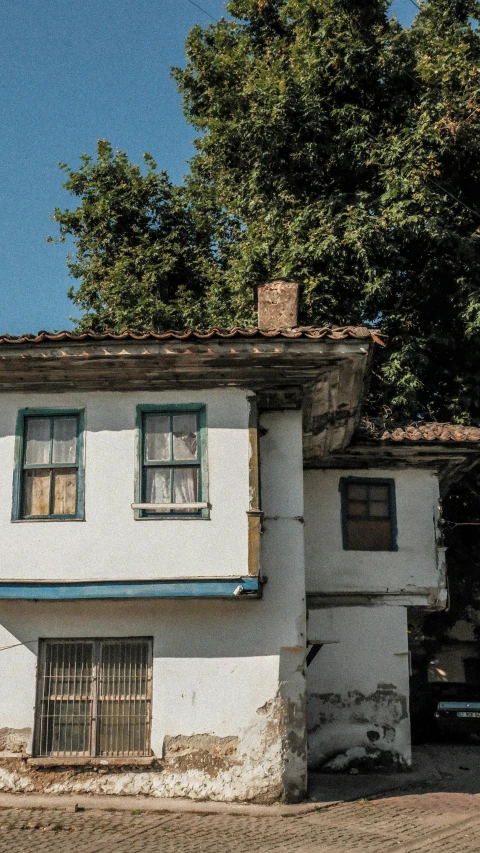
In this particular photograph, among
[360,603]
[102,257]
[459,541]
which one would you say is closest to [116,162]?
[102,257]

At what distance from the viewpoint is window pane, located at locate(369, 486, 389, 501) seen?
49.6ft

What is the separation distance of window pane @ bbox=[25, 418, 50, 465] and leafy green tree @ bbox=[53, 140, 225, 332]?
12456mm

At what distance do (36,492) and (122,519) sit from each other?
1201 mm

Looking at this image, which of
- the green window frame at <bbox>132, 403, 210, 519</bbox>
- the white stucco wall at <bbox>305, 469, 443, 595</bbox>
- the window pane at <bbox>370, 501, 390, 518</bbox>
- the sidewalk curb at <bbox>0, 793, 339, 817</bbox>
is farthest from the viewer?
the window pane at <bbox>370, 501, 390, 518</bbox>

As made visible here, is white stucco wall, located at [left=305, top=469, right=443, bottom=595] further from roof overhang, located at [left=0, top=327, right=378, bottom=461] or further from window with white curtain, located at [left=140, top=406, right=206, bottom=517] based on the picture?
window with white curtain, located at [left=140, top=406, right=206, bottom=517]

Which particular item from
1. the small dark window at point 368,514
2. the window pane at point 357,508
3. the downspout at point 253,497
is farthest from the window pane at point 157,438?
the window pane at point 357,508

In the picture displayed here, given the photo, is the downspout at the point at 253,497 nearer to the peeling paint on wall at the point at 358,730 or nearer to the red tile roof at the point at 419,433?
the red tile roof at the point at 419,433

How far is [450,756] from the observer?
667 inches

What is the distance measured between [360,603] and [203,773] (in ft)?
15.6

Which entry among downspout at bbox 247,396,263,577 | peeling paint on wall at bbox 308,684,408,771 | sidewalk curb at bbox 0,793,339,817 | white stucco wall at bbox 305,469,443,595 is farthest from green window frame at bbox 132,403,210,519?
peeling paint on wall at bbox 308,684,408,771

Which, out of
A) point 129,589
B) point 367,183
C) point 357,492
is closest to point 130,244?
point 367,183

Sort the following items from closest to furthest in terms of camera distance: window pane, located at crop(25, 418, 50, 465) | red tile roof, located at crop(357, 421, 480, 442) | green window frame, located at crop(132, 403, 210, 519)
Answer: green window frame, located at crop(132, 403, 210, 519), window pane, located at crop(25, 418, 50, 465), red tile roof, located at crop(357, 421, 480, 442)

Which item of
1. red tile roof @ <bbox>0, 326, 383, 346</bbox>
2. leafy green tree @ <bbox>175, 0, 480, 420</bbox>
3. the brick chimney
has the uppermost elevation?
leafy green tree @ <bbox>175, 0, 480, 420</bbox>

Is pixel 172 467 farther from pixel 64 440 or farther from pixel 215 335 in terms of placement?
pixel 215 335
